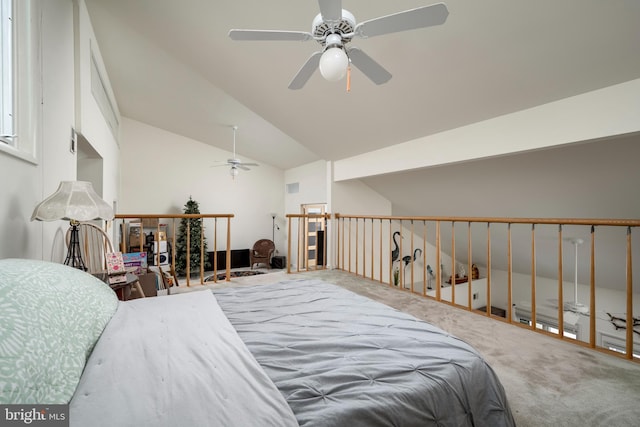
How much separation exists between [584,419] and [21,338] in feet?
6.67

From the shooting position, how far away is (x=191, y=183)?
7344 mm

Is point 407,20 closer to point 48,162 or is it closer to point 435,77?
point 435,77

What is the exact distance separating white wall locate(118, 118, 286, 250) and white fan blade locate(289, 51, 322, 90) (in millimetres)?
6114

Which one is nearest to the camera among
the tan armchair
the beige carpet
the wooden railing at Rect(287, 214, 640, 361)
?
the beige carpet

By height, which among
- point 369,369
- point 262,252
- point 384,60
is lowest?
point 262,252

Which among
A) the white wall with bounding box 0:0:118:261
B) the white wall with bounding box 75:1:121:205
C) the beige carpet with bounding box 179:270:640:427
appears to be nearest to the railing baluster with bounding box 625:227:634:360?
the beige carpet with bounding box 179:270:640:427

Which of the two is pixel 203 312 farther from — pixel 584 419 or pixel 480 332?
pixel 480 332

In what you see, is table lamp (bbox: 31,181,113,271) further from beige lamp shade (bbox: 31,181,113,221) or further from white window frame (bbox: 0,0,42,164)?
white window frame (bbox: 0,0,42,164)

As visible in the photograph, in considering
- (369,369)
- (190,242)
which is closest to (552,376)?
(369,369)

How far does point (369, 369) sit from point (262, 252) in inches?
286

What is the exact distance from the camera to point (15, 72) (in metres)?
1.38

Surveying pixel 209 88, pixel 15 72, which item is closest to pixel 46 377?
pixel 15 72

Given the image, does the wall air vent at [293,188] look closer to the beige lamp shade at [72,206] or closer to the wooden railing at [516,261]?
the wooden railing at [516,261]

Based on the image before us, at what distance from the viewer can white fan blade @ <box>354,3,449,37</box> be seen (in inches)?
51.7
